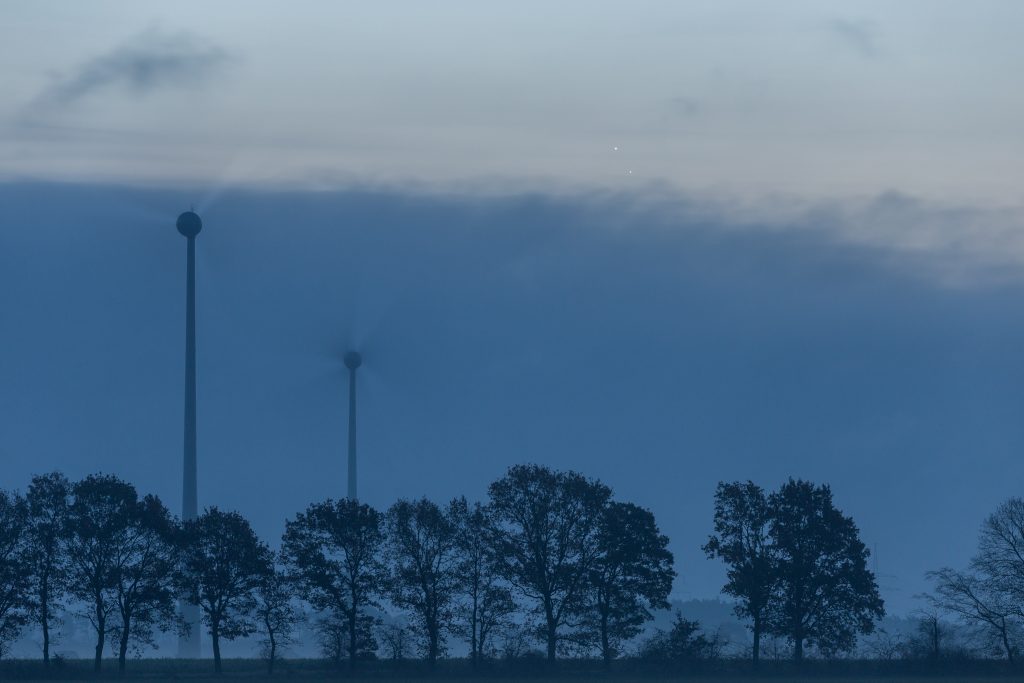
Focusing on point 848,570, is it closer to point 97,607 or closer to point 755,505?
point 755,505

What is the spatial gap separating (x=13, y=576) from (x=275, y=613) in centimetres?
1810

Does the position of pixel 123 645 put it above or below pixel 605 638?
above

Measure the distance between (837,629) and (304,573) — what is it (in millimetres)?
37631

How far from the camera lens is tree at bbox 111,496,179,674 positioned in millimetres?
96000

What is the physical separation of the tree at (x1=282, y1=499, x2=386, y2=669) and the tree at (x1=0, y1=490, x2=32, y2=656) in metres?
17.7

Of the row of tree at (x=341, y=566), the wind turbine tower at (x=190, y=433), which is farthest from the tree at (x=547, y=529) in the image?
the wind turbine tower at (x=190, y=433)

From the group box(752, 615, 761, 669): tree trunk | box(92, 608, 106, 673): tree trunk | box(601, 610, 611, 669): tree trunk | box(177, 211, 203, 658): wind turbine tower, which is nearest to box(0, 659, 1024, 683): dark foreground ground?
box(92, 608, 106, 673): tree trunk

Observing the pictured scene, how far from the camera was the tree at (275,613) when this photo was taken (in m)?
96.4

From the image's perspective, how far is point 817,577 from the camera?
100312 millimetres

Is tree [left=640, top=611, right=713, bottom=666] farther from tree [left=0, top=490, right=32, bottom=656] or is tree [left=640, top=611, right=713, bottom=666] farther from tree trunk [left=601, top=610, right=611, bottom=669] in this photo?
tree [left=0, top=490, right=32, bottom=656]

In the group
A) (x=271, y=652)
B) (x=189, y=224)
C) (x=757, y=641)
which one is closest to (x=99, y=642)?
(x=271, y=652)

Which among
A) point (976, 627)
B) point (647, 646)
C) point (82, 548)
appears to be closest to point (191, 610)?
point (82, 548)

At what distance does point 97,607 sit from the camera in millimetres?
96562

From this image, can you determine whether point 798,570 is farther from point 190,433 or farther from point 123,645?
point 190,433
